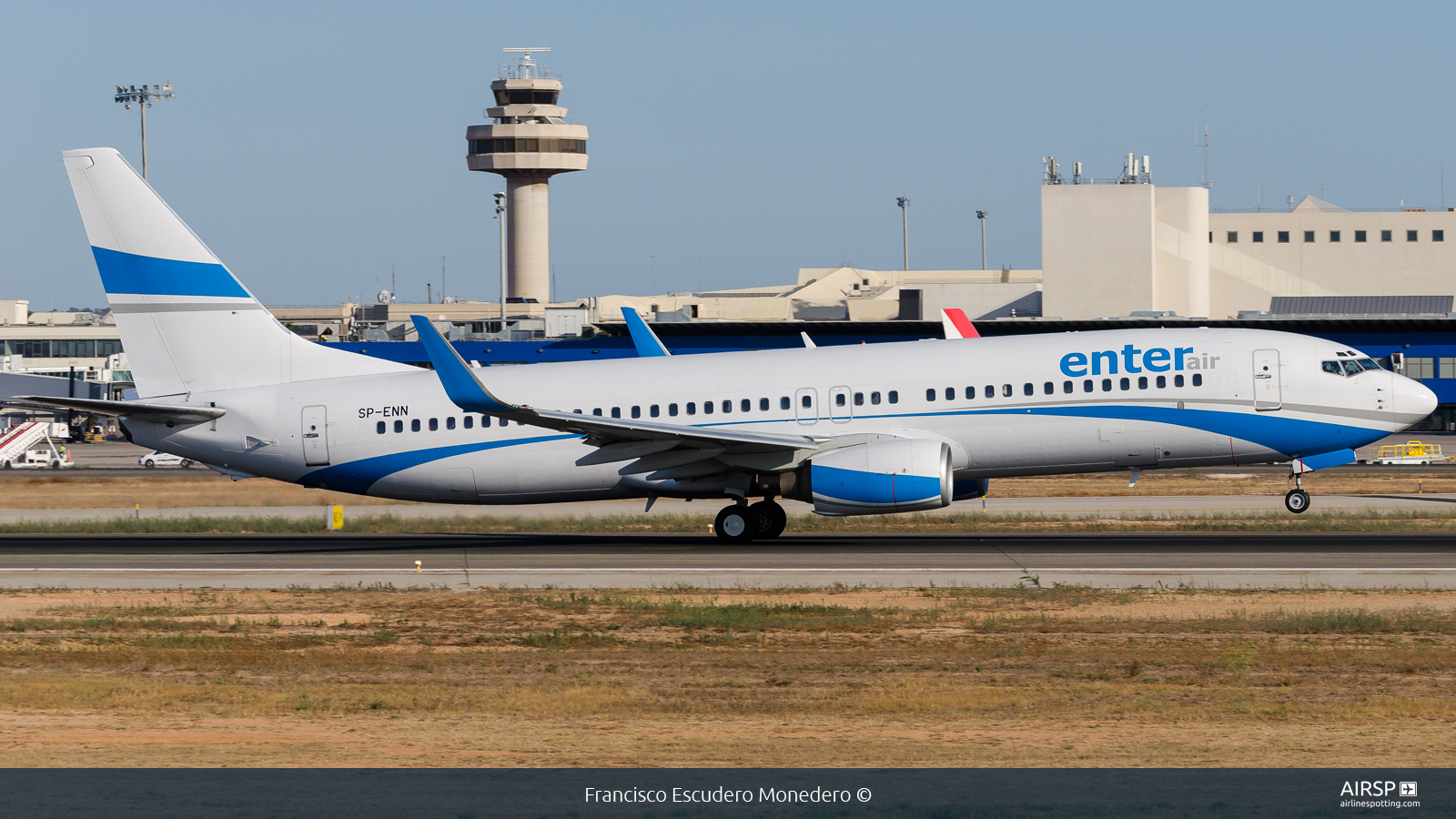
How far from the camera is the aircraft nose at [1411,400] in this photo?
29.6 metres

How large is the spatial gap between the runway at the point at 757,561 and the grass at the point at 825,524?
1906 millimetres

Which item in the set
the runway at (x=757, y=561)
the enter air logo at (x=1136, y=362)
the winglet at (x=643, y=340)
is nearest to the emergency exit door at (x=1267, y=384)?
the enter air logo at (x=1136, y=362)

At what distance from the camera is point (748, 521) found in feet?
104

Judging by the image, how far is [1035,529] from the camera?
34.8m

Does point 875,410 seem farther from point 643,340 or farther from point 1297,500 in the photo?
point 1297,500

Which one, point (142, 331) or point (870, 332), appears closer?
point (142, 331)

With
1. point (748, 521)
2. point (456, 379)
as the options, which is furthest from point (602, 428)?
point (748, 521)

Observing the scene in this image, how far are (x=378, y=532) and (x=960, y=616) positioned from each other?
70.3 ft

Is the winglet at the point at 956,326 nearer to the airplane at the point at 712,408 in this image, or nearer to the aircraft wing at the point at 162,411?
the airplane at the point at 712,408
